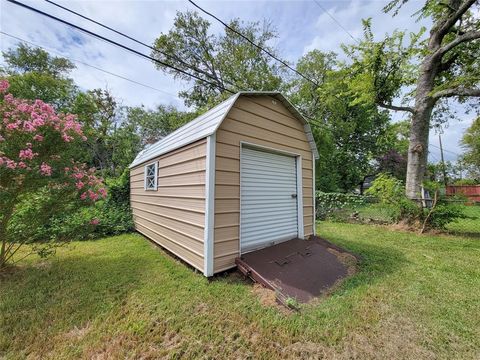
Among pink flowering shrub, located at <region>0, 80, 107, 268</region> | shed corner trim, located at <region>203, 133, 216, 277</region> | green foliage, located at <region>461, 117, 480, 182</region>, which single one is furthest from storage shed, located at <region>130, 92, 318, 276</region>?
green foliage, located at <region>461, 117, 480, 182</region>

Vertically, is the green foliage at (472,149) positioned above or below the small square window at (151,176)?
above

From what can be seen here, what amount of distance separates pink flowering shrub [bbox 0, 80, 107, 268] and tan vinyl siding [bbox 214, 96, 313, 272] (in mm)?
2572

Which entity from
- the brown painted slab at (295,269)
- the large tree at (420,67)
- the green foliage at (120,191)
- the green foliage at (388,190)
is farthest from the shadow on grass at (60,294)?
the large tree at (420,67)

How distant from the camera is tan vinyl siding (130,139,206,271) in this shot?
328 cm

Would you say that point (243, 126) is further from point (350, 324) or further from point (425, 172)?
point (425, 172)

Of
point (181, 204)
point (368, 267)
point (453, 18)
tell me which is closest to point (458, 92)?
point (453, 18)

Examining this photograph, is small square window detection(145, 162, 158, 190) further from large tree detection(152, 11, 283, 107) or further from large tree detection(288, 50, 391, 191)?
large tree detection(288, 50, 391, 191)

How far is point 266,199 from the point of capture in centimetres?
406

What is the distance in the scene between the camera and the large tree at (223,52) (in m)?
12.2

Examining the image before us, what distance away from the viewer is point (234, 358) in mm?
1781

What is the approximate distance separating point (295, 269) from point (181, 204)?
2.32m

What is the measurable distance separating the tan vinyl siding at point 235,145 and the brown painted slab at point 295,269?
44cm

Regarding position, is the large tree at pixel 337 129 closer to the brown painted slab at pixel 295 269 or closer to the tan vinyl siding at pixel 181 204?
the brown painted slab at pixel 295 269

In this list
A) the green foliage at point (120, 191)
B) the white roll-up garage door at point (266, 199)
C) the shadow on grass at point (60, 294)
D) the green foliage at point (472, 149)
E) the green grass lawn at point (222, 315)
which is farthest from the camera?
Result: the green foliage at point (472, 149)
